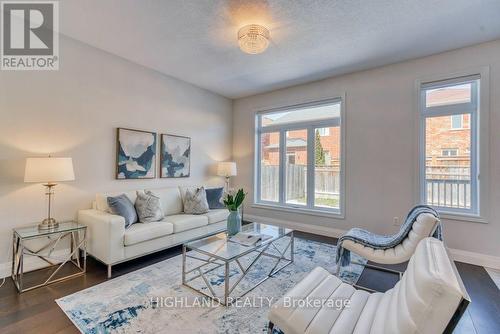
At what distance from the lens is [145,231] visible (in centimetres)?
291

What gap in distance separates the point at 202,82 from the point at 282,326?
417 centimetres

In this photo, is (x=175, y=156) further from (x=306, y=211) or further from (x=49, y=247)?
(x=306, y=211)

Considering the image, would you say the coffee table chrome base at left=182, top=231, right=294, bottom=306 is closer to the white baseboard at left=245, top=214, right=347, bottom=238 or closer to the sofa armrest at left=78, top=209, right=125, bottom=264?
the sofa armrest at left=78, top=209, right=125, bottom=264

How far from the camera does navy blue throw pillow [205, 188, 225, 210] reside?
419 centimetres

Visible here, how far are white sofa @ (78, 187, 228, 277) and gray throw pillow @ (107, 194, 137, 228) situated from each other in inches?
2.9

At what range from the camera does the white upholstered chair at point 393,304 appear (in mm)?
902

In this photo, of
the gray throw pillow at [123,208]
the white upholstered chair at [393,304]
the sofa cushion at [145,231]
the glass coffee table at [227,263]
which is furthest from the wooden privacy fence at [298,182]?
the gray throw pillow at [123,208]

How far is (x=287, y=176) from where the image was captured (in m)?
4.93

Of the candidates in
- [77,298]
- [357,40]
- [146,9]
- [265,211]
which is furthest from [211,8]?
[265,211]

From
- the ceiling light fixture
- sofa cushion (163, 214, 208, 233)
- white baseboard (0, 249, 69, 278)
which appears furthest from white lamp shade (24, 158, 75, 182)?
the ceiling light fixture

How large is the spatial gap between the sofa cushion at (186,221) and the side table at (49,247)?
40.3 inches

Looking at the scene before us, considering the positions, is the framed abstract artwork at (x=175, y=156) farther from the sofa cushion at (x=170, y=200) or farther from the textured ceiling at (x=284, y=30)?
the textured ceiling at (x=284, y=30)

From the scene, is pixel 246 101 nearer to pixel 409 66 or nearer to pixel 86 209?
pixel 409 66

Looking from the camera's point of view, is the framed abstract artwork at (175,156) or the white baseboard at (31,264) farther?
the framed abstract artwork at (175,156)
